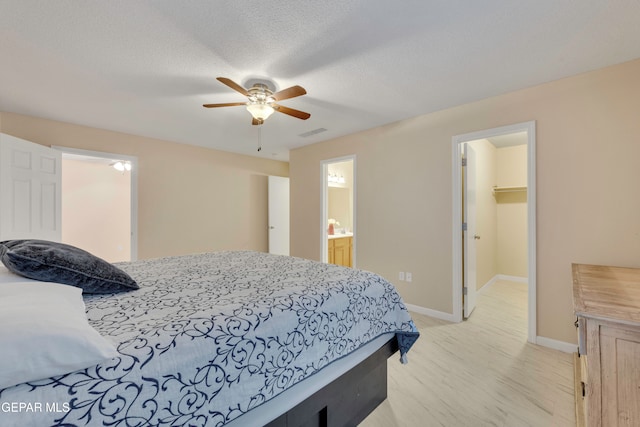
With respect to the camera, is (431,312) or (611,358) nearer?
(611,358)

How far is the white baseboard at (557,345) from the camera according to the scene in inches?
88.9

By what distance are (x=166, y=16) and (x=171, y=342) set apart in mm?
1810

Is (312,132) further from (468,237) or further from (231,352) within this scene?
(231,352)

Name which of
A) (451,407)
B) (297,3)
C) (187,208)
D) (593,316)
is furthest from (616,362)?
(187,208)

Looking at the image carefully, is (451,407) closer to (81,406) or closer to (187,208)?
(81,406)

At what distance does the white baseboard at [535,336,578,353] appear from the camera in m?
2.26

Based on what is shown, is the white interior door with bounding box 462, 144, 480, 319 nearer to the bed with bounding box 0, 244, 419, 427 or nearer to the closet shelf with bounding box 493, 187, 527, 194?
the bed with bounding box 0, 244, 419, 427

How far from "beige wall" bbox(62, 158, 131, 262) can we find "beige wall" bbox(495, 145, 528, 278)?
6.91 metres

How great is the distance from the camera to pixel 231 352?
0.96 m

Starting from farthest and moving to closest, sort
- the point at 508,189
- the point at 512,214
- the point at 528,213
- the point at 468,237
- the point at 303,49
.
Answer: the point at 512,214 < the point at 508,189 < the point at 468,237 < the point at 528,213 < the point at 303,49

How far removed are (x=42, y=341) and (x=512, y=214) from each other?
5.80 m

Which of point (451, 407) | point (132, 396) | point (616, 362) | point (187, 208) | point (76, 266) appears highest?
point (187, 208)

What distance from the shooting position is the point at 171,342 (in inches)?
34.3

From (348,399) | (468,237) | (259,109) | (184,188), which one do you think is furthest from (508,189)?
(184,188)
